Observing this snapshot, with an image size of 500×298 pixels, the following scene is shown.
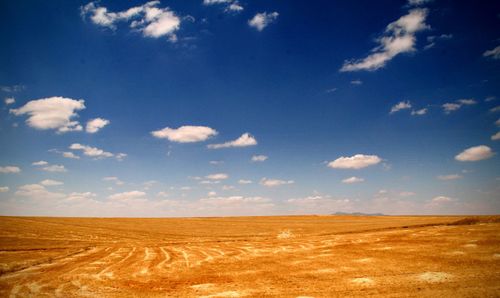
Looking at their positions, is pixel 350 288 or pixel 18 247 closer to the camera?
pixel 350 288

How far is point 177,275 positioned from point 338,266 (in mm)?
9554

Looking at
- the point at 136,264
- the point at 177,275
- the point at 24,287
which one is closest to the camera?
the point at 24,287

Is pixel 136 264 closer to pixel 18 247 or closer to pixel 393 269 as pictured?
pixel 393 269

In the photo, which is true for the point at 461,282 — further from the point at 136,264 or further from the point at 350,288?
the point at 136,264

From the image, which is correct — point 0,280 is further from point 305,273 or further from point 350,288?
point 350,288

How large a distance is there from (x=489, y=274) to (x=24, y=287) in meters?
22.0

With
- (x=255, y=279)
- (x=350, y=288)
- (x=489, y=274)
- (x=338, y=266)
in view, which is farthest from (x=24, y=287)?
(x=489, y=274)

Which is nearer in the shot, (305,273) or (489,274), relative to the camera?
(489,274)

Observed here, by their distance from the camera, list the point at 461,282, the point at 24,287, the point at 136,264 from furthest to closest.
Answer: the point at 136,264 < the point at 24,287 < the point at 461,282

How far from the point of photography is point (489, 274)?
14.0 metres

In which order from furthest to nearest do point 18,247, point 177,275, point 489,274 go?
point 18,247 → point 177,275 → point 489,274

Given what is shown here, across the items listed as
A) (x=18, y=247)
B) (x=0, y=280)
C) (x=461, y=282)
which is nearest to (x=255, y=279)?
(x=461, y=282)

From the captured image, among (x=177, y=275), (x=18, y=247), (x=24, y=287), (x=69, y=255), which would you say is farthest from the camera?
(x=18, y=247)

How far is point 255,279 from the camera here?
16172mm
